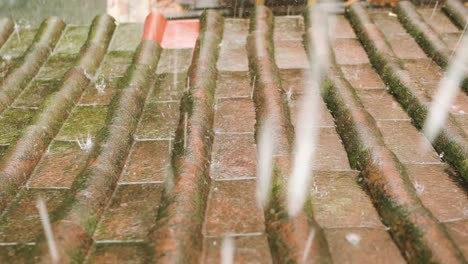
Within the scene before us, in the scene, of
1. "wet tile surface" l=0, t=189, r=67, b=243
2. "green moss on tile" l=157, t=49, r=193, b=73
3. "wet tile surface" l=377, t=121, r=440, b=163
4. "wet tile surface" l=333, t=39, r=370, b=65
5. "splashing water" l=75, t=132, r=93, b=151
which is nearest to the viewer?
"wet tile surface" l=0, t=189, r=67, b=243

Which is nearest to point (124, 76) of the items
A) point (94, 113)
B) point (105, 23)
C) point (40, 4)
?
point (94, 113)

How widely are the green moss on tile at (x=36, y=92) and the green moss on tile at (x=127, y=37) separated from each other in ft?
2.97

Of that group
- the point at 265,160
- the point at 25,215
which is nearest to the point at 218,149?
the point at 265,160

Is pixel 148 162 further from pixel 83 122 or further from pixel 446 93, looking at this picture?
pixel 446 93

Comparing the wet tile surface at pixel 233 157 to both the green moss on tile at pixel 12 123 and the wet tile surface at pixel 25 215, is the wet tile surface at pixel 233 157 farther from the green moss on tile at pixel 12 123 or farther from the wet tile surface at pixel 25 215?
the green moss on tile at pixel 12 123

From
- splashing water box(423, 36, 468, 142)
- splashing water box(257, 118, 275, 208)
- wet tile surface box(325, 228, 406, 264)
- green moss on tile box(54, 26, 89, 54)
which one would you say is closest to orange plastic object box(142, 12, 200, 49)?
green moss on tile box(54, 26, 89, 54)

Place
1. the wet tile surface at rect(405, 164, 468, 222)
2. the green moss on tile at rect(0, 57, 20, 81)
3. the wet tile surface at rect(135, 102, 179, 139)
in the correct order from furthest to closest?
the green moss on tile at rect(0, 57, 20, 81) → the wet tile surface at rect(135, 102, 179, 139) → the wet tile surface at rect(405, 164, 468, 222)

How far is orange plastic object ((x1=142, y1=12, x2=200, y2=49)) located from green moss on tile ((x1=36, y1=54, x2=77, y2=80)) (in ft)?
2.68

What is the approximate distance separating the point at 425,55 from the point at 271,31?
1.67m

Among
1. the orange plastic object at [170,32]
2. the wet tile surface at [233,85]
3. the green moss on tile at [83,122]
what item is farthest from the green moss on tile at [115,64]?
the wet tile surface at [233,85]

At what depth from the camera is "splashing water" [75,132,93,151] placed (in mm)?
3078

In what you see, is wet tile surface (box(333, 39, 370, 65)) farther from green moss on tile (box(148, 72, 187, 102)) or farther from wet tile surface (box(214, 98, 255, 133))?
green moss on tile (box(148, 72, 187, 102))

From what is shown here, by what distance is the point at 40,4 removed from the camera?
866 centimetres

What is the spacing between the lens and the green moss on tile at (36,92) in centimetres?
362
